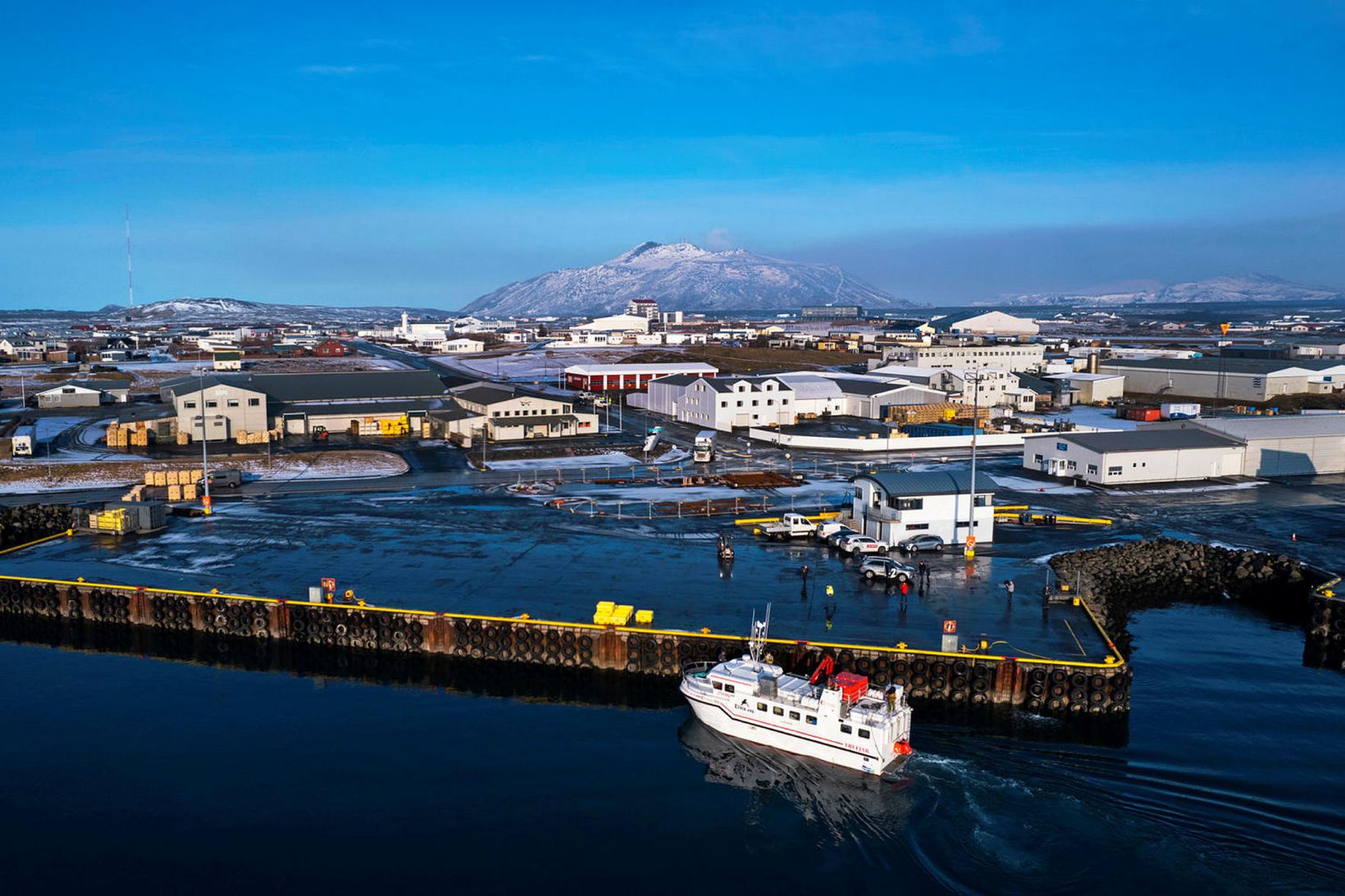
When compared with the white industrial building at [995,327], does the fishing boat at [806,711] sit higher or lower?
lower

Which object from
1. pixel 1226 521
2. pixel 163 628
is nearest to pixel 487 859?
pixel 163 628

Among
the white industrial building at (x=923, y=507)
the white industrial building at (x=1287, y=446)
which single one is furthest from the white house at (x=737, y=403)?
the white industrial building at (x=923, y=507)

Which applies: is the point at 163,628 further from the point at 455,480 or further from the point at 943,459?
the point at 943,459

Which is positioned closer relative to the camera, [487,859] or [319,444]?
[487,859]

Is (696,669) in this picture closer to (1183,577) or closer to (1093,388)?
(1183,577)

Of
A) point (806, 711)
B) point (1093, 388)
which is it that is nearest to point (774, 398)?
point (1093, 388)

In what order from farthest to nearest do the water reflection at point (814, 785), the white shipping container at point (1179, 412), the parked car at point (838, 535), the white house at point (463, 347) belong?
the white house at point (463, 347) < the white shipping container at point (1179, 412) < the parked car at point (838, 535) < the water reflection at point (814, 785)

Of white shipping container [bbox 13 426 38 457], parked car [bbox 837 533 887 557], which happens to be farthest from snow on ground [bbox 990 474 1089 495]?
white shipping container [bbox 13 426 38 457]

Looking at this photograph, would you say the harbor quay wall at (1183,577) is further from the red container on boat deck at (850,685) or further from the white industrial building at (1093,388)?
the white industrial building at (1093,388)
